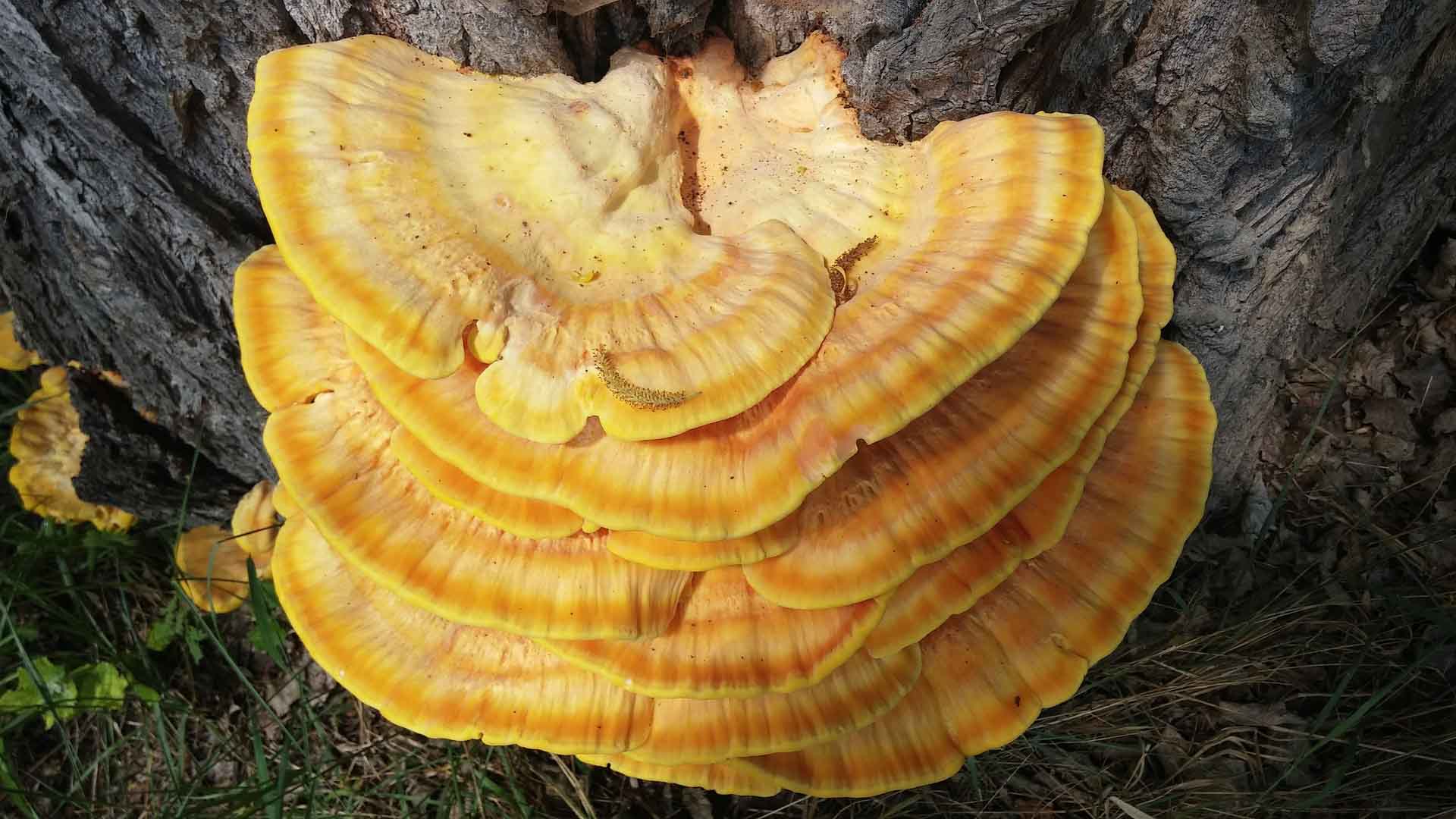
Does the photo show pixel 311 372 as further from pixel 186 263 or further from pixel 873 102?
pixel 873 102

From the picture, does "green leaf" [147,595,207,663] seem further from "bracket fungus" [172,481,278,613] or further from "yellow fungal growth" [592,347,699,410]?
"yellow fungal growth" [592,347,699,410]

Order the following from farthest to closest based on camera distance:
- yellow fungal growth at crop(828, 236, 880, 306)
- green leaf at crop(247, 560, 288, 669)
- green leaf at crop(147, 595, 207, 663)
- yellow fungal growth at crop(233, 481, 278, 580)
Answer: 1. green leaf at crop(147, 595, 207, 663)
2. yellow fungal growth at crop(233, 481, 278, 580)
3. green leaf at crop(247, 560, 288, 669)
4. yellow fungal growth at crop(828, 236, 880, 306)

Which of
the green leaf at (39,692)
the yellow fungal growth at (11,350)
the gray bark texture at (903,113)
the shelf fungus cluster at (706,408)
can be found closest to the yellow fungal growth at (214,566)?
the green leaf at (39,692)

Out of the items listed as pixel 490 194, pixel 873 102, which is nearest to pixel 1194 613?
pixel 873 102

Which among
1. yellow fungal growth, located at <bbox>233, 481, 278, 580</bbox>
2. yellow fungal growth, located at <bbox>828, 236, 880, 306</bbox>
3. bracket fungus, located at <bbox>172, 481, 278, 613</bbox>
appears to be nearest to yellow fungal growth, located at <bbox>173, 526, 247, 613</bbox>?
bracket fungus, located at <bbox>172, 481, 278, 613</bbox>

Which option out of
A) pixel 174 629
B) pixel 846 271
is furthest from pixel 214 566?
pixel 846 271
